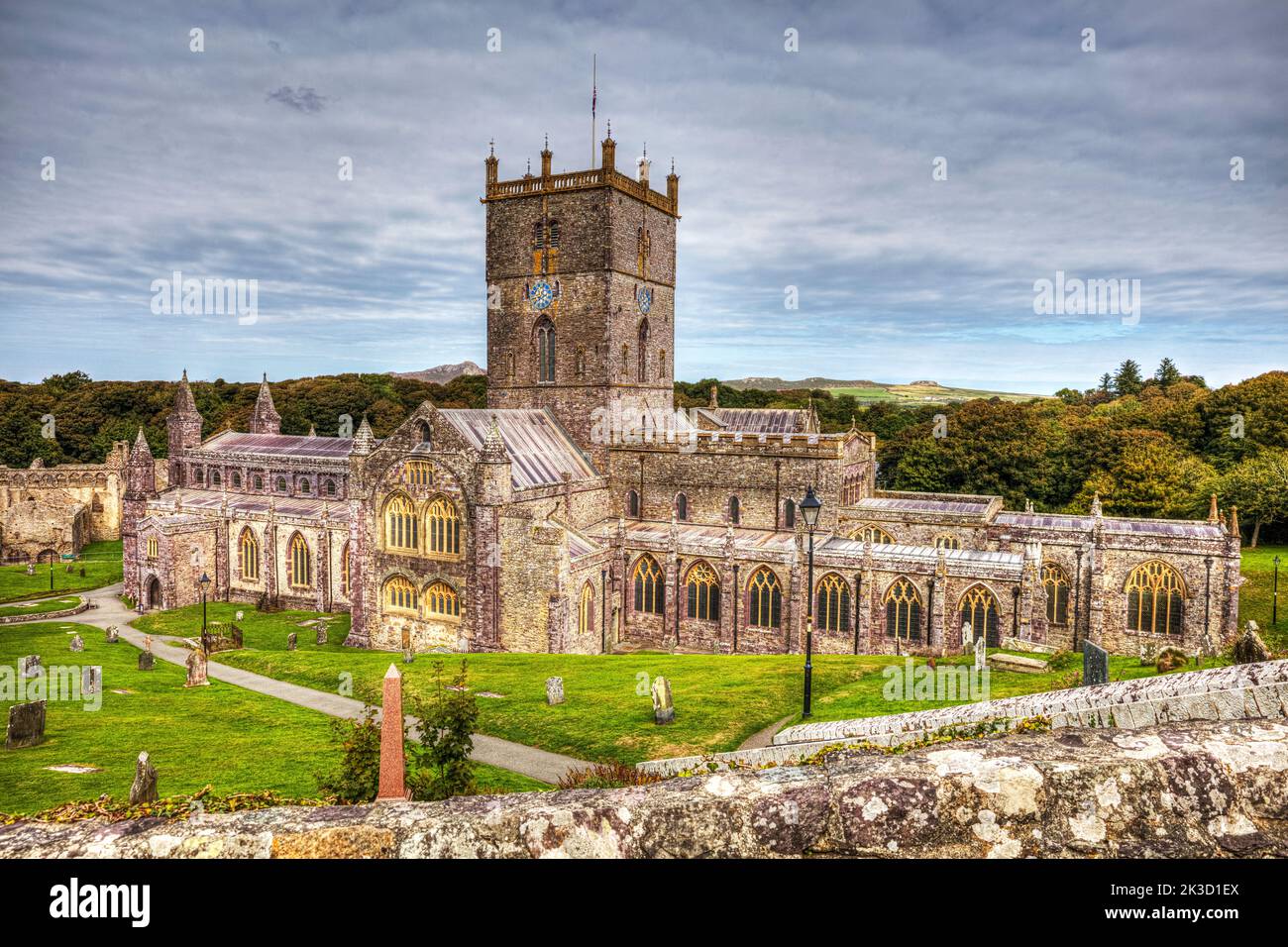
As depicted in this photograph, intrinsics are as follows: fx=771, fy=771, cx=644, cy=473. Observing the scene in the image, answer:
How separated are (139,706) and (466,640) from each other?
12085 millimetres

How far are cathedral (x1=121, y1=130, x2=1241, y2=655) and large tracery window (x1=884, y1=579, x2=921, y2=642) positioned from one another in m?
0.10

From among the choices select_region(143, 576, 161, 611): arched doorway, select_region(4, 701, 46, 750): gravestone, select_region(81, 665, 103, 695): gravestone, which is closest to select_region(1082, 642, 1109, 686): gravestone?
select_region(4, 701, 46, 750): gravestone

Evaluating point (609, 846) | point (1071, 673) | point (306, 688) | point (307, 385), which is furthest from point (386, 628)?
point (307, 385)

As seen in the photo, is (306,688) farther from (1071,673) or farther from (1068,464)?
(1068,464)

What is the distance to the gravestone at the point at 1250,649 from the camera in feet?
44.7

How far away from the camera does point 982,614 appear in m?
31.8

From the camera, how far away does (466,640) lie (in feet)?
111

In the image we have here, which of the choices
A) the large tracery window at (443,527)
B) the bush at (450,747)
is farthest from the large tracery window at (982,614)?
the bush at (450,747)

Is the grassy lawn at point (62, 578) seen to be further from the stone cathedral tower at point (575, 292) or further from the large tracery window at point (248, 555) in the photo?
the stone cathedral tower at point (575, 292)

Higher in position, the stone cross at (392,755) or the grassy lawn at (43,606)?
the stone cross at (392,755)

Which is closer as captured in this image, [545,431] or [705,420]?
[545,431]

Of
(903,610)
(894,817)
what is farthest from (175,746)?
(903,610)

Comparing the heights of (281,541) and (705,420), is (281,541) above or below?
below
